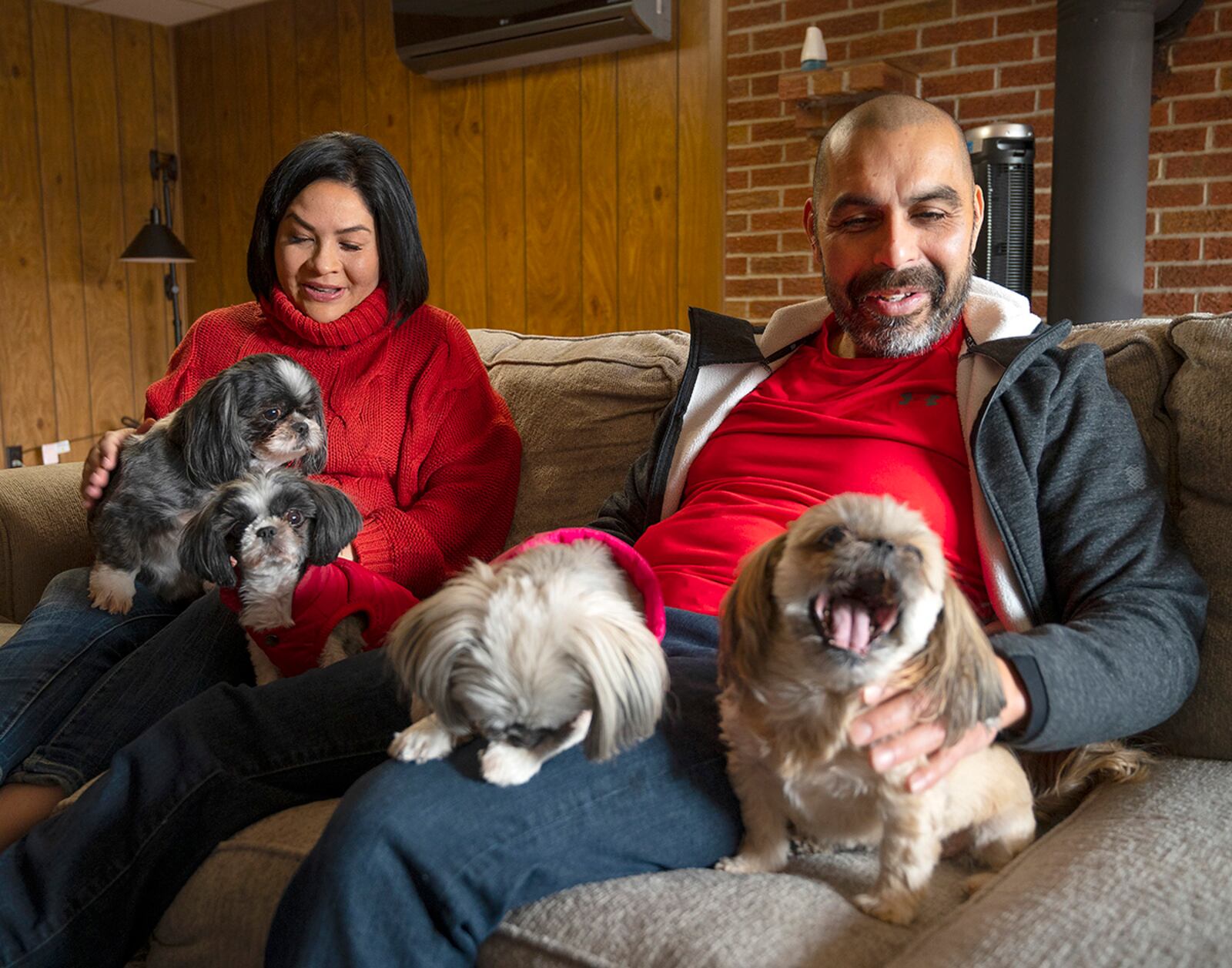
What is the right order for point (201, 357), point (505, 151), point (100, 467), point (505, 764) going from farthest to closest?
point (505, 151) → point (201, 357) → point (100, 467) → point (505, 764)

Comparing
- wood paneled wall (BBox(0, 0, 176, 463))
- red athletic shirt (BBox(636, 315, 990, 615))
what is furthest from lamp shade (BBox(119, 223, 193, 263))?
red athletic shirt (BBox(636, 315, 990, 615))

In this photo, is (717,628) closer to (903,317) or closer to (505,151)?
(903,317)

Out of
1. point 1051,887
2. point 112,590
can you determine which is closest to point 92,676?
point 112,590

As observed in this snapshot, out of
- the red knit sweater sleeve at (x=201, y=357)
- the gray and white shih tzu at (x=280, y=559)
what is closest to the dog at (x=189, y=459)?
the gray and white shih tzu at (x=280, y=559)

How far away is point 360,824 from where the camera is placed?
1.09 meters

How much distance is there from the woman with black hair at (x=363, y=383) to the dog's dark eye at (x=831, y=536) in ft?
3.39

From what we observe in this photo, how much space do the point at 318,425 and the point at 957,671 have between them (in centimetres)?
117

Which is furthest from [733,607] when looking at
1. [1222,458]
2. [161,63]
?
[161,63]

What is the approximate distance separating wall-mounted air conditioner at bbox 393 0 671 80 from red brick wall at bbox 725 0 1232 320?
38 centimetres

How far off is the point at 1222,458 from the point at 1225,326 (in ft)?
0.67

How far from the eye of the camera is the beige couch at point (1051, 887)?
0.98 meters

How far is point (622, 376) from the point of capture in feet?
7.00

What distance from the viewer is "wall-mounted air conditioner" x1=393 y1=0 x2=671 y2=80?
12.6 ft

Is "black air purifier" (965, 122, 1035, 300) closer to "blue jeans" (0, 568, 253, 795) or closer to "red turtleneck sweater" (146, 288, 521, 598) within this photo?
"red turtleneck sweater" (146, 288, 521, 598)
